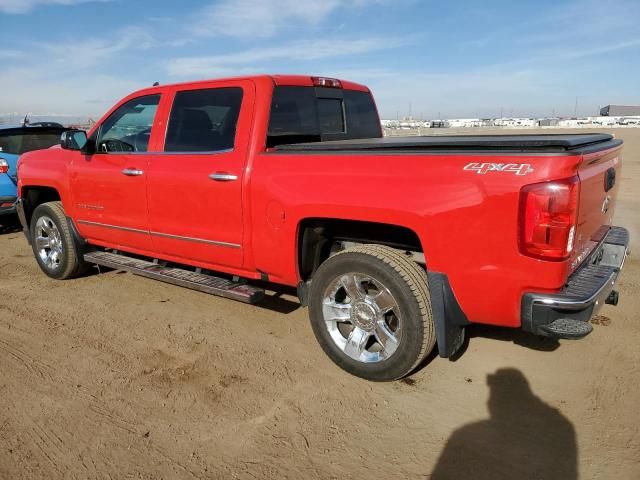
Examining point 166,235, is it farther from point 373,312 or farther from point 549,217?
point 549,217

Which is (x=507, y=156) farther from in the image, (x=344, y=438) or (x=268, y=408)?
(x=268, y=408)

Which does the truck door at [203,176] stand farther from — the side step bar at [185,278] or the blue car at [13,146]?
the blue car at [13,146]

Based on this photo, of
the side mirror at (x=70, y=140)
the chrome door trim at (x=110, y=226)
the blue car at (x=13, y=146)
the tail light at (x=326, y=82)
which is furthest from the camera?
the blue car at (x=13, y=146)

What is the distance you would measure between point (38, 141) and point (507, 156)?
776cm

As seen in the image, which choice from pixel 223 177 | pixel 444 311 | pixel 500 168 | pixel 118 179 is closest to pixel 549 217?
pixel 500 168

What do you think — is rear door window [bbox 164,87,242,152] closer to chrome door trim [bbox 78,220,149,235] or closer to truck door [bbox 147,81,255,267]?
truck door [bbox 147,81,255,267]

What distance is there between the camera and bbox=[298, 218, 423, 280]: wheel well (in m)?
Result: 3.46

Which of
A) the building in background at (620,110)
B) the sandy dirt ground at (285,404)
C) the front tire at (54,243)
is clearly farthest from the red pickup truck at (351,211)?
the building in background at (620,110)

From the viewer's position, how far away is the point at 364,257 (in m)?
3.18

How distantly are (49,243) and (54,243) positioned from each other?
127 millimetres

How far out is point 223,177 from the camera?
373 centimetres

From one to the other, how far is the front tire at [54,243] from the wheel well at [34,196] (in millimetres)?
222

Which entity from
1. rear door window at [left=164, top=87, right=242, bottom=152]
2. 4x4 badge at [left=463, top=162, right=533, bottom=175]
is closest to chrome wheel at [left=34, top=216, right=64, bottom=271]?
rear door window at [left=164, top=87, right=242, bottom=152]

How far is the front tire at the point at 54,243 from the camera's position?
5.33m
